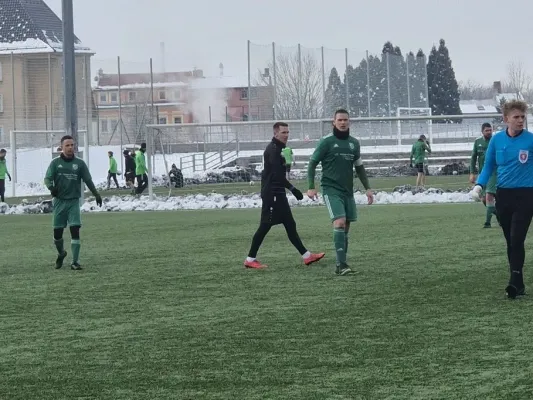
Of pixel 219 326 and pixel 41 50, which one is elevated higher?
pixel 41 50

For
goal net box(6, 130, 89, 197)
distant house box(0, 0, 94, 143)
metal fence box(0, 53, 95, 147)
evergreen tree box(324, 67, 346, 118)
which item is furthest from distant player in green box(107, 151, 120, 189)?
evergreen tree box(324, 67, 346, 118)

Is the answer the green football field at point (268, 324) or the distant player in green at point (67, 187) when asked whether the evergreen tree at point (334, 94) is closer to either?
the green football field at point (268, 324)

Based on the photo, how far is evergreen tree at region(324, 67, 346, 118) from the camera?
56312 millimetres

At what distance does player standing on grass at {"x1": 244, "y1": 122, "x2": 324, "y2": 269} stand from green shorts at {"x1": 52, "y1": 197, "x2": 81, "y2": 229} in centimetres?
253

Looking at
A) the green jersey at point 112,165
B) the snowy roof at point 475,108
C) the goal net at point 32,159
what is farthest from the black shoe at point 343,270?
the snowy roof at point 475,108

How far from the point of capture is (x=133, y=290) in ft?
42.4

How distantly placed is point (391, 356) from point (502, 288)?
3.88m

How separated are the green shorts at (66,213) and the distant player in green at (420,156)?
20.2 m

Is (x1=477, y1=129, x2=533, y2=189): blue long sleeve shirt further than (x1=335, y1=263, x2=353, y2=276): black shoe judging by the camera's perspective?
No

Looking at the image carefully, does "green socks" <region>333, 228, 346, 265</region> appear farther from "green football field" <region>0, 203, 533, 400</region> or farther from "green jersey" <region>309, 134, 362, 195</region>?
"green jersey" <region>309, 134, 362, 195</region>

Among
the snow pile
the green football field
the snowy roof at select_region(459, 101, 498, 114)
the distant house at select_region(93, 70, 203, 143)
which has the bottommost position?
the green football field

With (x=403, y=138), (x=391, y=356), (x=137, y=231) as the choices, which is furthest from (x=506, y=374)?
(x=403, y=138)

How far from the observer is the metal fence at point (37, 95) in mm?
58250

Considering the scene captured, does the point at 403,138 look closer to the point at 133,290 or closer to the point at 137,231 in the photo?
the point at 137,231
